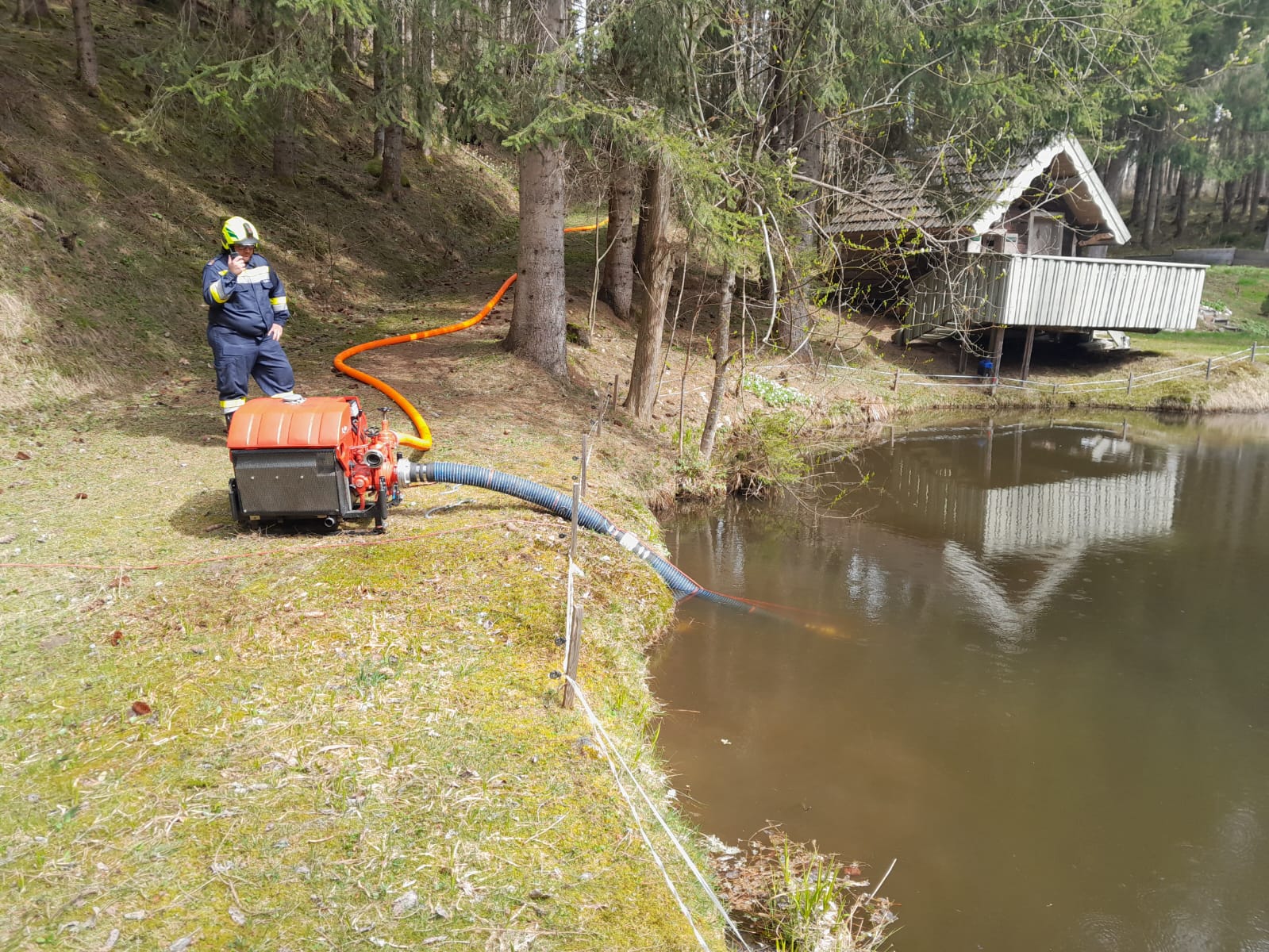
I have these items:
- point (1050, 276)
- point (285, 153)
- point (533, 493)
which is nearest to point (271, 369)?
point (533, 493)

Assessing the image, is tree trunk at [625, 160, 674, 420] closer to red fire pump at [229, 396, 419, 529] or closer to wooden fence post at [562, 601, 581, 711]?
red fire pump at [229, 396, 419, 529]

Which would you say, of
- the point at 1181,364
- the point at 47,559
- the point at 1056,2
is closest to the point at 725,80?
the point at 1056,2

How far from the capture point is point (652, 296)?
36.5 ft

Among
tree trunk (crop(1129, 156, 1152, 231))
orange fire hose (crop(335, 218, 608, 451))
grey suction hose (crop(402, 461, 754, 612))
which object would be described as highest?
tree trunk (crop(1129, 156, 1152, 231))

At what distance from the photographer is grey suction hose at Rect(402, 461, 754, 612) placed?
6988mm

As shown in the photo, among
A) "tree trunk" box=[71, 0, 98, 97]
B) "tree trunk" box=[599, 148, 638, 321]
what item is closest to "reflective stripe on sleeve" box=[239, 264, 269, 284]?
"tree trunk" box=[599, 148, 638, 321]

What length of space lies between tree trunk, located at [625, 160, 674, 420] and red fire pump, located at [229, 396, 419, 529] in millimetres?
5360

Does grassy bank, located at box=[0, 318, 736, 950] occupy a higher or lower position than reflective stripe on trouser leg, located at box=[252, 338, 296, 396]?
lower

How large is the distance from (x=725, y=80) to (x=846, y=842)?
1028 cm

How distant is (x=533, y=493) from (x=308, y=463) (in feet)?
6.37

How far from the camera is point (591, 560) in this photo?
7031mm

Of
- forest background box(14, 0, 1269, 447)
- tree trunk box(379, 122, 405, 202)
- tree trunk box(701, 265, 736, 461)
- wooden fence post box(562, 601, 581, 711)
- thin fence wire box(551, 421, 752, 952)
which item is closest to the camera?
thin fence wire box(551, 421, 752, 952)

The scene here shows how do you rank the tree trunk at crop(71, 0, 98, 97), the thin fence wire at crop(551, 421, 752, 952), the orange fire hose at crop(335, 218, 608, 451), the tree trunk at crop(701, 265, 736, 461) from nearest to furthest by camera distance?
the thin fence wire at crop(551, 421, 752, 952) < the orange fire hose at crop(335, 218, 608, 451) < the tree trunk at crop(701, 265, 736, 461) < the tree trunk at crop(71, 0, 98, 97)

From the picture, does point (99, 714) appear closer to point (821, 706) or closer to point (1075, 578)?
point (821, 706)
